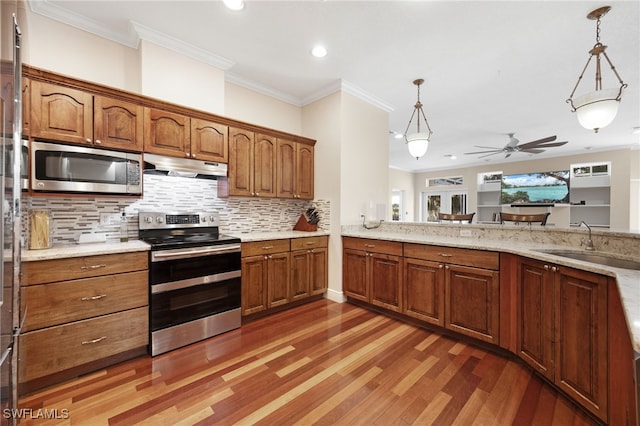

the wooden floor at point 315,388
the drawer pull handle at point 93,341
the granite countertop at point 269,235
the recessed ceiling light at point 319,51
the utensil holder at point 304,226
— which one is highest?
the recessed ceiling light at point 319,51

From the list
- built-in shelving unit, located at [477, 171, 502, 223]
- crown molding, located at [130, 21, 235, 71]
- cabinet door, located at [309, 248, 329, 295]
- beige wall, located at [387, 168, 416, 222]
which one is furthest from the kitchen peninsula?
built-in shelving unit, located at [477, 171, 502, 223]

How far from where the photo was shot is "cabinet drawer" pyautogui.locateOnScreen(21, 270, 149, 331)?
1.68 m

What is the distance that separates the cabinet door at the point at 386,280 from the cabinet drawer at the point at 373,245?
57mm

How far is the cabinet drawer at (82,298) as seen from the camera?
168 cm

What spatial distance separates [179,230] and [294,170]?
1.59 metres

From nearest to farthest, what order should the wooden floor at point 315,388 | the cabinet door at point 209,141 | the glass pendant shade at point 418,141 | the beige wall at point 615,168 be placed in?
the wooden floor at point 315,388
the cabinet door at point 209,141
the glass pendant shade at point 418,141
the beige wall at point 615,168

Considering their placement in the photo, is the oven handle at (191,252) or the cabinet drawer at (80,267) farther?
the oven handle at (191,252)

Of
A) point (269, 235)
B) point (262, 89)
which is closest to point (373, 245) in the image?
point (269, 235)

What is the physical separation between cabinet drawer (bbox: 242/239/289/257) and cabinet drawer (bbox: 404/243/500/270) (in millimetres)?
1378

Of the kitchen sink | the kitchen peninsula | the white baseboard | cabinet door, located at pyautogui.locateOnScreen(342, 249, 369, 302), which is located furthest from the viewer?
the white baseboard

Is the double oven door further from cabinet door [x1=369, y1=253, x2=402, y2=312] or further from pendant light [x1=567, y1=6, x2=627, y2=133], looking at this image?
pendant light [x1=567, y1=6, x2=627, y2=133]

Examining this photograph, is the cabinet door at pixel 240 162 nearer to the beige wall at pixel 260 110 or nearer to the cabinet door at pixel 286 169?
the cabinet door at pixel 286 169

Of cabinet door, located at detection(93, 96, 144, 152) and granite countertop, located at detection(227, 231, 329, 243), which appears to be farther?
granite countertop, located at detection(227, 231, 329, 243)

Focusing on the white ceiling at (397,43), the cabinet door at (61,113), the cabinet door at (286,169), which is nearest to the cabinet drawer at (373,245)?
the cabinet door at (286,169)
